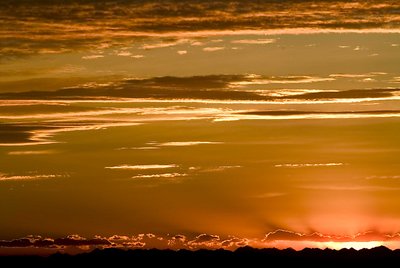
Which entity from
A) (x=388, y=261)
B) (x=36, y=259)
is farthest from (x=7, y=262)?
(x=388, y=261)

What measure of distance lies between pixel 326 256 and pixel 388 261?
11.6 ft

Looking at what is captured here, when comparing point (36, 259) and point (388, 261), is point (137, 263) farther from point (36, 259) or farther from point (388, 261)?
point (388, 261)

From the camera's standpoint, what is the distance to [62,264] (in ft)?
308

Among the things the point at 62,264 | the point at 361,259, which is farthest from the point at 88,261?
the point at 361,259

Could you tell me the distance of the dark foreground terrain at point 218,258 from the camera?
93812 mm

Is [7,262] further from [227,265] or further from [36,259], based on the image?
[227,265]

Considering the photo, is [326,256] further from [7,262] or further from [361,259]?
[7,262]

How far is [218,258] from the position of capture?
310 feet

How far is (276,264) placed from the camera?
9381 centimetres

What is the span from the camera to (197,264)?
93750mm

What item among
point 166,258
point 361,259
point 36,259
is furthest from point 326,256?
point 36,259

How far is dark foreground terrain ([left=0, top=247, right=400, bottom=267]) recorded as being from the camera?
308ft

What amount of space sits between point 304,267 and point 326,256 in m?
2.12

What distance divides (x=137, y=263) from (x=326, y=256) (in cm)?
1015
